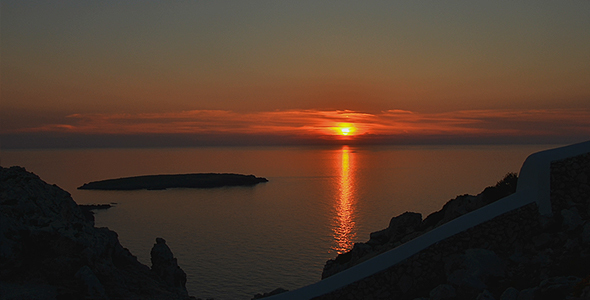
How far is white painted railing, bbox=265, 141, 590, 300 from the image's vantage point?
12555 millimetres

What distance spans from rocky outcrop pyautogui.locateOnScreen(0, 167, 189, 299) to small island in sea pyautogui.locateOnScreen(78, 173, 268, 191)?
85.0m

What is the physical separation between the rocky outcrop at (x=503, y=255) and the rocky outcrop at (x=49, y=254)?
23.7 feet

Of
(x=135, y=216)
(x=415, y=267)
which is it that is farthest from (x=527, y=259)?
(x=135, y=216)

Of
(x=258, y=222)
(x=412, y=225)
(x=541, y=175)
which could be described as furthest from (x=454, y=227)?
(x=258, y=222)

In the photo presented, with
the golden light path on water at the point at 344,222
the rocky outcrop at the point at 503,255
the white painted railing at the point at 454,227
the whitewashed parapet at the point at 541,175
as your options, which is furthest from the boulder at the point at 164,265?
the golden light path on water at the point at 344,222

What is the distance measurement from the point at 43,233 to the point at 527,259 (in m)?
14.3

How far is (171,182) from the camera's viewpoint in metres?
103

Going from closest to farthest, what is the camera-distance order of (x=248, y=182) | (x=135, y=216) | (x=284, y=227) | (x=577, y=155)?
1. (x=577, y=155)
2. (x=284, y=227)
3. (x=135, y=216)
4. (x=248, y=182)

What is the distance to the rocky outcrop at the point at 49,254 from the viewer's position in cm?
1280

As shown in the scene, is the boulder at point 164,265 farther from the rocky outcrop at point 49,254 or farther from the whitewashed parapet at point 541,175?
the whitewashed parapet at point 541,175

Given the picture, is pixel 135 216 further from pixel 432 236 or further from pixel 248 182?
pixel 432 236

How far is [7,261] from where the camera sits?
1280 centimetres

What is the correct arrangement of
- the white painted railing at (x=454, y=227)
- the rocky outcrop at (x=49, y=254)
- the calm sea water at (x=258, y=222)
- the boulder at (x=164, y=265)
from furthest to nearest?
the calm sea water at (x=258, y=222), the boulder at (x=164, y=265), the rocky outcrop at (x=49, y=254), the white painted railing at (x=454, y=227)

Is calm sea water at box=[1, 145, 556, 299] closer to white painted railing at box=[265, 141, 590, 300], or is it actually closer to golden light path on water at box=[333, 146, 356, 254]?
golden light path on water at box=[333, 146, 356, 254]
